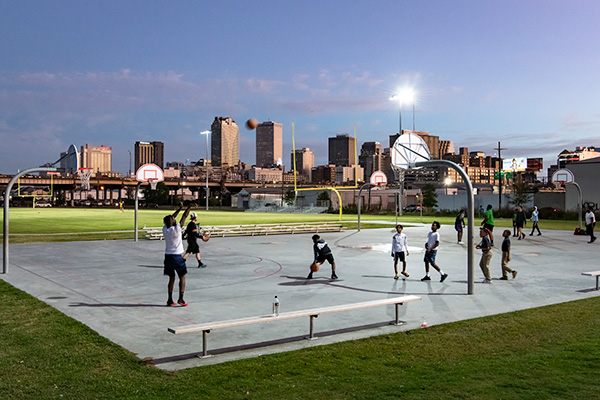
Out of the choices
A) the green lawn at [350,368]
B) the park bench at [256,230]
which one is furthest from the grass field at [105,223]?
the green lawn at [350,368]

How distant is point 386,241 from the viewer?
2933 centimetres

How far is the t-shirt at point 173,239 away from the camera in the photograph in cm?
1135

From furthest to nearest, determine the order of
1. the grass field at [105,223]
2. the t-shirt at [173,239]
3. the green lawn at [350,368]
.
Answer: the grass field at [105,223] < the t-shirt at [173,239] < the green lawn at [350,368]

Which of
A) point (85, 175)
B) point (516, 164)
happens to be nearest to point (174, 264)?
point (85, 175)

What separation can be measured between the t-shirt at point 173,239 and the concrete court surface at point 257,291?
127cm

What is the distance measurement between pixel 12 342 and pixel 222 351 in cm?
358

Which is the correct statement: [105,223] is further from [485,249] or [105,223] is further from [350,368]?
[350,368]

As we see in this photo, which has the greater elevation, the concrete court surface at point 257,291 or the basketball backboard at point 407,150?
the basketball backboard at point 407,150

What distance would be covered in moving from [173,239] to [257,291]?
3.13 meters

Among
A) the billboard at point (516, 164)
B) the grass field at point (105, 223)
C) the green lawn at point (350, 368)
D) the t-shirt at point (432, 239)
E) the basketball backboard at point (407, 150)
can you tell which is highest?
the billboard at point (516, 164)

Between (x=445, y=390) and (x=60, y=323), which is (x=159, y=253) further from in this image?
(x=445, y=390)

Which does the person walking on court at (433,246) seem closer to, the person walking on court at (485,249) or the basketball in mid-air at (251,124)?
the person walking on court at (485,249)

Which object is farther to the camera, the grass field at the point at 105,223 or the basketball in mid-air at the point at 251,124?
the grass field at the point at 105,223

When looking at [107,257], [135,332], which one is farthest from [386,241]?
[135,332]
